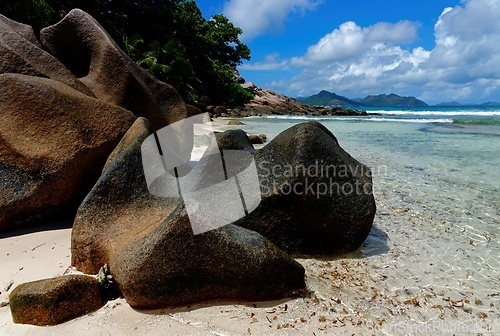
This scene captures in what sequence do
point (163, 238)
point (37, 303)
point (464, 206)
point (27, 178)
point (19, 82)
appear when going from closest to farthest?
point (37, 303), point (163, 238), point (27, 178), point (19, 82), point (464, 206)

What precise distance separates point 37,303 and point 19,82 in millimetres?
2753

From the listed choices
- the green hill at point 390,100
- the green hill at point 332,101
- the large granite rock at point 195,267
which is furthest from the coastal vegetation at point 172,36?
the green hill at point 390,100

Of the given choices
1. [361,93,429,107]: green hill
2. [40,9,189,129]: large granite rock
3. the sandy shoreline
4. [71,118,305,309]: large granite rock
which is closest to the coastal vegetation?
[40,9,189,129]: large granite rock

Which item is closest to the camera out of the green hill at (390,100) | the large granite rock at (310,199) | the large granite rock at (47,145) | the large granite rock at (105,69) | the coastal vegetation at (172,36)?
the large granite rock at (310,199)

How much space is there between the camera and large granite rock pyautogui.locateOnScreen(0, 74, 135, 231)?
3594 millimetres

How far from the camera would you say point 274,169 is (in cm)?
346

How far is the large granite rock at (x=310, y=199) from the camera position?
10.9ft

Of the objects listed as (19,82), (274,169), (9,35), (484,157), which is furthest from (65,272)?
(484,157)

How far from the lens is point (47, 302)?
222cm

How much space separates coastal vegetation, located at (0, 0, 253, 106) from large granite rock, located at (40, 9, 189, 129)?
9.74 metres

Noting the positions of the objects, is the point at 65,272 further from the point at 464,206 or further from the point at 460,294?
the point at 464,206

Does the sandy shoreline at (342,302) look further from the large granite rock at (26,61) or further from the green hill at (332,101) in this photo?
the green hill at (332,101)

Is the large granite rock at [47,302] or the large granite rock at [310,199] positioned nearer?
the large granite rock at [47,302]

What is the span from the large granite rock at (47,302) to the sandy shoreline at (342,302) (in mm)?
54
